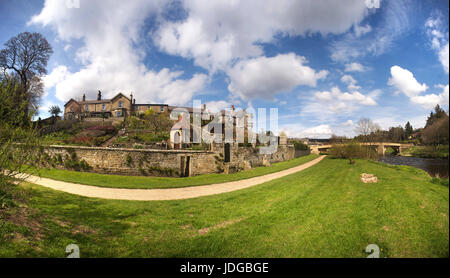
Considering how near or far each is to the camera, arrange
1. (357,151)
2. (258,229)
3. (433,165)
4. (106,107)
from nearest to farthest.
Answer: (258,229) < (433,165) < (357,151) < (106,107)

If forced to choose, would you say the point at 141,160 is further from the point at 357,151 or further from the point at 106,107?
the point at 106,107

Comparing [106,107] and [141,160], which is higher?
[106,107]

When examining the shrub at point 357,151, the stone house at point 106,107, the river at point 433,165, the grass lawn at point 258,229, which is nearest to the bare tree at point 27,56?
the grass lawn at point 258,229

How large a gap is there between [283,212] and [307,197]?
5.91ft

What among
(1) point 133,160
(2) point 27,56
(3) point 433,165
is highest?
(2) point 27,56

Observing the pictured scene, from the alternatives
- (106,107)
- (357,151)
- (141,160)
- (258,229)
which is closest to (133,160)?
(141,160)

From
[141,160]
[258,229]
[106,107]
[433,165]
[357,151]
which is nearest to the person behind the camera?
[258,229]

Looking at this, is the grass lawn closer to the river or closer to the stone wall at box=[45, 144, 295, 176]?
the river

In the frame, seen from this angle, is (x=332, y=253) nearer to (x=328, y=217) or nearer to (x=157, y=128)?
(x=328, y=217)

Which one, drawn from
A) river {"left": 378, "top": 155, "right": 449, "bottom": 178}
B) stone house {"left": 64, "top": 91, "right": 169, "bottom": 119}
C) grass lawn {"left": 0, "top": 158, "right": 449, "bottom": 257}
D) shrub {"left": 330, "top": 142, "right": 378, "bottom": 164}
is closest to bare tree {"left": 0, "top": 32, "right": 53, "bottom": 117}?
grass lawn {"left": 0, "top": 158, "right": 449, "bottom": 257}

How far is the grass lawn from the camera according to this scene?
3.09 metres

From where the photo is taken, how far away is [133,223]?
16.0 feet

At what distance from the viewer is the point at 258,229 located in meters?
4.16
